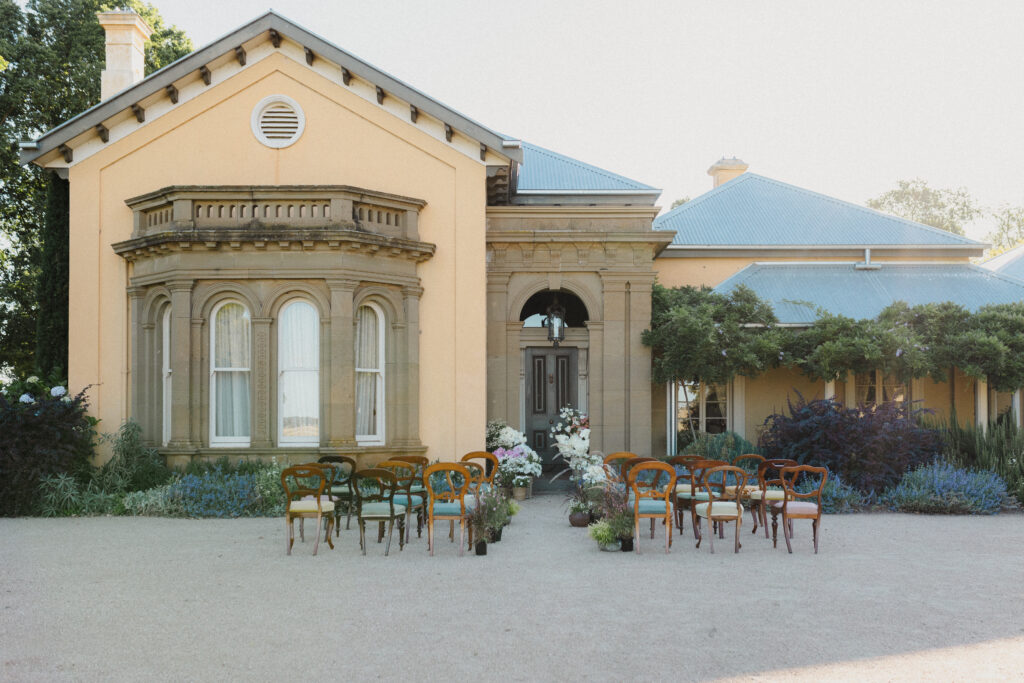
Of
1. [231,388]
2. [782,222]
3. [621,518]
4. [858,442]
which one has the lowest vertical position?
[621,518]

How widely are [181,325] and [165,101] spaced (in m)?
3.78

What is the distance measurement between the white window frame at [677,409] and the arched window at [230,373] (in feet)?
26.2

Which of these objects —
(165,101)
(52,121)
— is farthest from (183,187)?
(52,121)

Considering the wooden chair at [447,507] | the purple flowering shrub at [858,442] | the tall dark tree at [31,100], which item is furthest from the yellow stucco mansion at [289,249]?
the tall dark tree at [31,100]

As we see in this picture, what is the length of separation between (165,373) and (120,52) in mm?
6606

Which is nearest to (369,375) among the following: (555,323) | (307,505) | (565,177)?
(555,323)

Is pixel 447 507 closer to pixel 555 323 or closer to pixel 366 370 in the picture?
pixel 366 370

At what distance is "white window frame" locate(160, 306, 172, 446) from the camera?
1438 cm

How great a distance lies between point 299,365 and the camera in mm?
14055

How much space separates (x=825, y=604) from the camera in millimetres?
7309

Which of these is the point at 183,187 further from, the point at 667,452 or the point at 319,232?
the point at 667,452

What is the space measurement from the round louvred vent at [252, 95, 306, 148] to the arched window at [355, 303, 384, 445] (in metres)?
3.06

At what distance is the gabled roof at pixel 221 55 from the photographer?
46.5 ft

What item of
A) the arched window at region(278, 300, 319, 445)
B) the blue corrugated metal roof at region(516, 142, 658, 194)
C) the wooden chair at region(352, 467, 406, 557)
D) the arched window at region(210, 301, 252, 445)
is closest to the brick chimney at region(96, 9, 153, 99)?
the arched window at region(210, 301, 252, 445)
